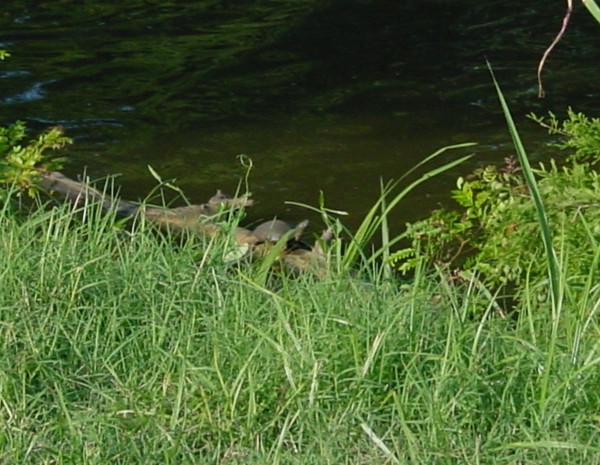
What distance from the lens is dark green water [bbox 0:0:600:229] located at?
771cm

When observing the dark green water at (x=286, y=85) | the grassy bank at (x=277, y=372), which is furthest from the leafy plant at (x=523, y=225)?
the dark green water at (x=286, y=85)

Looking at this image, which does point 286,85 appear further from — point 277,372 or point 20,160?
point 277,372

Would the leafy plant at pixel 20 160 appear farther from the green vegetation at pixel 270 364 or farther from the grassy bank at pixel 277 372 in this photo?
the grassy bank at pixel 277 372

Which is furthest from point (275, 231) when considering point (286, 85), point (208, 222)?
point (286, 85)

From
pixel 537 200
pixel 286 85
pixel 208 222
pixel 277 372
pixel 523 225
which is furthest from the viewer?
pixel 286 85

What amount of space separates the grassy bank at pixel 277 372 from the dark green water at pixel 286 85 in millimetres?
3492

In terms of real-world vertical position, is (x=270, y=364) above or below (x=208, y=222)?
above

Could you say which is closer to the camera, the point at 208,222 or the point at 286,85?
the point at 208,222

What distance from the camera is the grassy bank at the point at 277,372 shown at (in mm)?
2830

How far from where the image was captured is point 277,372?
3.07m

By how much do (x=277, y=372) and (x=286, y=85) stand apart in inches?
252

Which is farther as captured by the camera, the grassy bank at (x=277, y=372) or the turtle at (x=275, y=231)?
the turtle at (x=275, y=231)

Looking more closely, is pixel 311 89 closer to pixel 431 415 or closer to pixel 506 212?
pixel 506 212

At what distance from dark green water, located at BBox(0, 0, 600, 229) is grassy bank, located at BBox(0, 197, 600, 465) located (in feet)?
11.5
